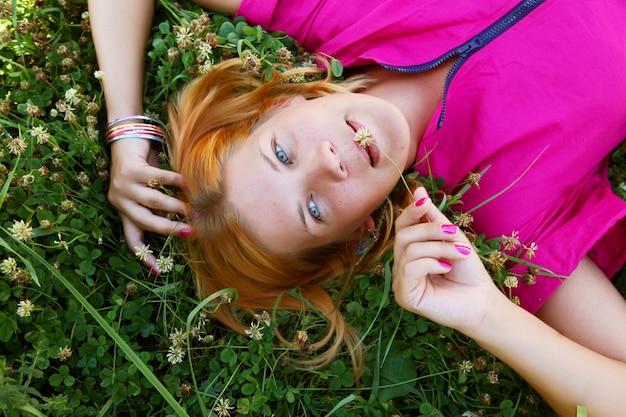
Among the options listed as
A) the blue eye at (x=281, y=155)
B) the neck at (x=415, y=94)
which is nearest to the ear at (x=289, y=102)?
the blue eye at (x=281, y=155)

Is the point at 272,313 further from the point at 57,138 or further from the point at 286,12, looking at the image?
the point at 286,12

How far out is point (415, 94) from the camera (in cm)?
281

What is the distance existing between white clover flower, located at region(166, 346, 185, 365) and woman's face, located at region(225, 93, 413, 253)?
0.63m

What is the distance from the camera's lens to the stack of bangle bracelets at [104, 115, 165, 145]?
266cm

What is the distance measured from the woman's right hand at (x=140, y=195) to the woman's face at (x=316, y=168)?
0.33 metres

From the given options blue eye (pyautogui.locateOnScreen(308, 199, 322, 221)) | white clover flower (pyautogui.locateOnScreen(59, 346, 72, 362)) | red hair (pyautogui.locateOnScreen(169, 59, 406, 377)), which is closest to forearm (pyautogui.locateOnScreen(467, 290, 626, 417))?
red hair (pyautogui.locateOnScreen(169, 59, 406, 377))

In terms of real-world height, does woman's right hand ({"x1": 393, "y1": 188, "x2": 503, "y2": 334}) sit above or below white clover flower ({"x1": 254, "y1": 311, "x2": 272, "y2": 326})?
above

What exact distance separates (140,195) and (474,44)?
1.70m

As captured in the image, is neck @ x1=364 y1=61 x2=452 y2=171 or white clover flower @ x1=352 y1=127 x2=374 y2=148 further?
neck @ x1=364 y1=61 x2=452 y2=171

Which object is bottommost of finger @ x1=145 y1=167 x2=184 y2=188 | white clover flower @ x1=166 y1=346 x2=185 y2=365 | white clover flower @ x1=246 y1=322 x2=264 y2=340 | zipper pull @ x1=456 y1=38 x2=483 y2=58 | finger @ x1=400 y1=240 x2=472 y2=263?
white clover flower @ x1=166 y1=346 x2=185 y2=365


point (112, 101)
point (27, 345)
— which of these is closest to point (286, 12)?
point (112, 101)

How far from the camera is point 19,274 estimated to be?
7.55ft

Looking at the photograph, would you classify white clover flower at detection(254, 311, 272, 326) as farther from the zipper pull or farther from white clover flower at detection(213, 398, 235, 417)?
the zipper pull

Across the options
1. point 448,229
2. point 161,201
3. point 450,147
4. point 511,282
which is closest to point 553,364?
point 511,282
